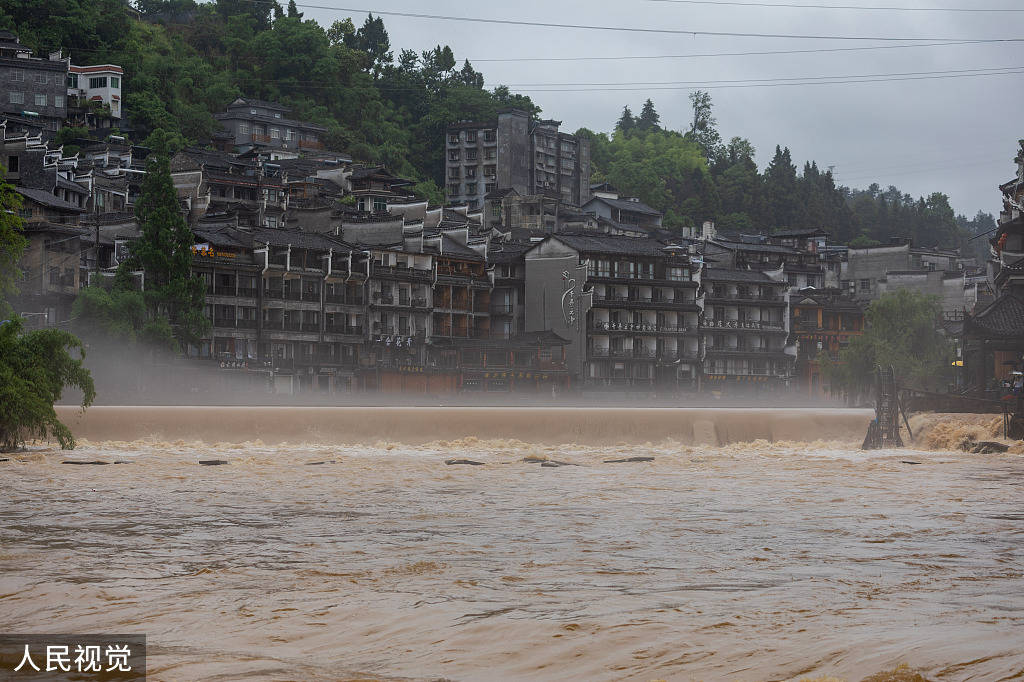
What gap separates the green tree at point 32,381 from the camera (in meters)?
33.0

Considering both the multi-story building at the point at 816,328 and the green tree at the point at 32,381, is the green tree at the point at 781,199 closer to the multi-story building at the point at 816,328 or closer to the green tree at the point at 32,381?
the multi-story building at the point at 816,328

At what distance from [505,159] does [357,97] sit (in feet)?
74.9

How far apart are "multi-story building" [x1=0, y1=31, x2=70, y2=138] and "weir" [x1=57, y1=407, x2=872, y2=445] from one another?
Answer: 7384 centimetres

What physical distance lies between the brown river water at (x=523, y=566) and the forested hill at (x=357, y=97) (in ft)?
303

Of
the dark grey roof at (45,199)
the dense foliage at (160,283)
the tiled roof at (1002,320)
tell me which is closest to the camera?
the tiled roof at (1002,320)

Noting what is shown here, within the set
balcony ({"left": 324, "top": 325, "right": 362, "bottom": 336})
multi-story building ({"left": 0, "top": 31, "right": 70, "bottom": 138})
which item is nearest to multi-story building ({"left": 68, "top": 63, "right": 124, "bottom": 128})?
multi-story building ({"left": 0, "top": 31, "right": 70, "bottom": 138})

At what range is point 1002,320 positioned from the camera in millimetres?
59406

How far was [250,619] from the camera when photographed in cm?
1138

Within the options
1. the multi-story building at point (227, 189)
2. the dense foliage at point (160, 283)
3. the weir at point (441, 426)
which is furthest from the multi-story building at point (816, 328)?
the weir at point (441, 426)

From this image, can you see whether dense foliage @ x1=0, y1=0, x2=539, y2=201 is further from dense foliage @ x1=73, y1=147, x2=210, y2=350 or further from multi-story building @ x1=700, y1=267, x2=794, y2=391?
dense foliage @ x1=73, y1=147, x2=210, y2=350

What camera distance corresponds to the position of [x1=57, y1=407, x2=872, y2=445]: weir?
4225cm

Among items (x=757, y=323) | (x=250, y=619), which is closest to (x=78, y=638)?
(x=250, y=619)

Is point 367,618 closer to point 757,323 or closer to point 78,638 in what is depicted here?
point 78,638

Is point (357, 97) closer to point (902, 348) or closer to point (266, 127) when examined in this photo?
point (266, 127)
